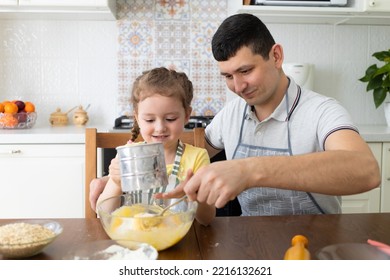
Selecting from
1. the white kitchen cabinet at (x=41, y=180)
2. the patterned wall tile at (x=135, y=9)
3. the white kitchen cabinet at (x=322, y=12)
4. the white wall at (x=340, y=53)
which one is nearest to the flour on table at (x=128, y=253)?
the white kitchen cabinet at (x=41, y=180)

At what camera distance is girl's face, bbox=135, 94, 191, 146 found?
113 centimetres

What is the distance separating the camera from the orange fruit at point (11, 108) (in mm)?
2152

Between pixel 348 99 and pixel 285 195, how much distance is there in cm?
163

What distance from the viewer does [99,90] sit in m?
2.56

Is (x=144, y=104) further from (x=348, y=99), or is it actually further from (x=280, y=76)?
(x=348, y=99)

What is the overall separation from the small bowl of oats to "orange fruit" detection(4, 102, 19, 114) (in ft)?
4.85

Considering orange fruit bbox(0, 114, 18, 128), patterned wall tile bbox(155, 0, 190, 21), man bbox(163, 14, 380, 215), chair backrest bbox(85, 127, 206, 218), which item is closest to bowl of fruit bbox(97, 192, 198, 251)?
man bbox(163, 14, 380, 215)

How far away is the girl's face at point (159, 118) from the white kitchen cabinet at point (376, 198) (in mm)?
1275

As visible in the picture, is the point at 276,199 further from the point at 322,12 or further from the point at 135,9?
the point at 135,9

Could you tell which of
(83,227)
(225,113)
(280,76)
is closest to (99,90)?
(225,113)

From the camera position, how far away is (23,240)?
745 mm

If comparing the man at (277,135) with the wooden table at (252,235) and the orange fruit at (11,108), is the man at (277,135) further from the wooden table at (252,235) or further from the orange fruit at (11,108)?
the orange fruit at (11,108)

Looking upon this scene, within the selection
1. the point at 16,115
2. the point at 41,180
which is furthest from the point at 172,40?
the point at 41,180
